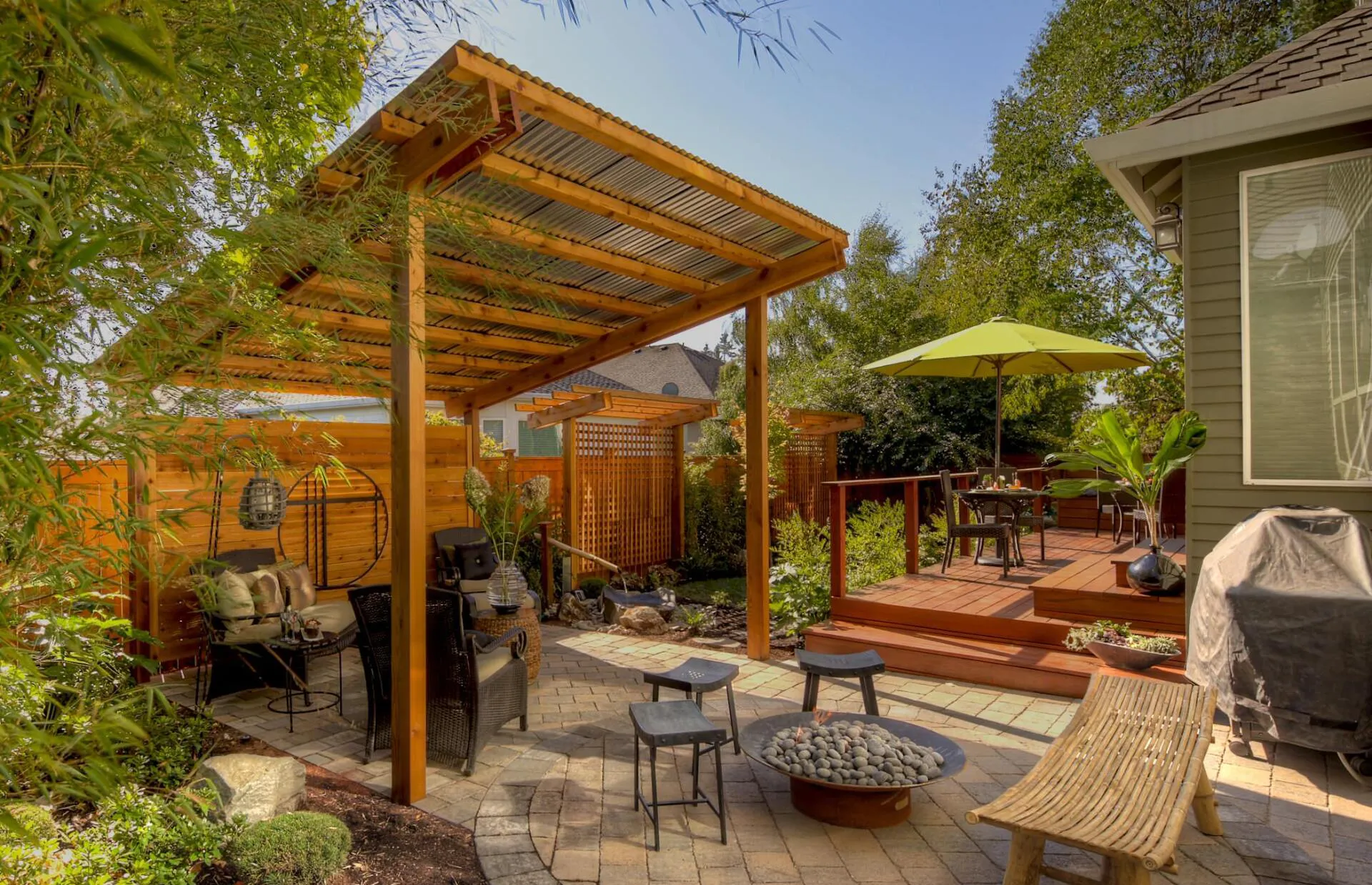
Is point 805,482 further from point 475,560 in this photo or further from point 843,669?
point 843,669

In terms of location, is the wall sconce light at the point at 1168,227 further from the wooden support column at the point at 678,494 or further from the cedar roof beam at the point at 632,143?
the wooden support column at the point at 678,494

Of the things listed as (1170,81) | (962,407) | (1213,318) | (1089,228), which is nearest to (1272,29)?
(1170,81)

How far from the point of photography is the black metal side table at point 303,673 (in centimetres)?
441

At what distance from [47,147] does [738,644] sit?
18.3ft

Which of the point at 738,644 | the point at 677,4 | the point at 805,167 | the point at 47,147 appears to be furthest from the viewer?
the point at 738,644

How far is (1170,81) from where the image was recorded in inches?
427

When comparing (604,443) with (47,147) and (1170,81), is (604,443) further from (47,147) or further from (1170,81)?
(1170,81)

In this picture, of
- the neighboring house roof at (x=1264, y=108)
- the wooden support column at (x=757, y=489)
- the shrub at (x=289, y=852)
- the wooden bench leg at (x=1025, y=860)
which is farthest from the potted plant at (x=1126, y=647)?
the shrub at (x=289, y=852)

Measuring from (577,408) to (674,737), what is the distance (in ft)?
18.3

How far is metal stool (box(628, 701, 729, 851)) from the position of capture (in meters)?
2.77

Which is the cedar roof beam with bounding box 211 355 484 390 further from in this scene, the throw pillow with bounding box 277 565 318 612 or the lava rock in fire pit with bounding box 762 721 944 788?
the lava rock in fire pit with bounding box 762 721 944 788

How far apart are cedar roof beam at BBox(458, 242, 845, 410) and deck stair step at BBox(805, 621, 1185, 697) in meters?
2.49

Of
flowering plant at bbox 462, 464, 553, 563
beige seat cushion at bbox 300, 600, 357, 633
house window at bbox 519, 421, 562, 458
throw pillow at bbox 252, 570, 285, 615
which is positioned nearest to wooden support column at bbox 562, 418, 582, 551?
flowering plant at bbox 462, 464, 553, 563

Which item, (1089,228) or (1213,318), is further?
(1089,228)
